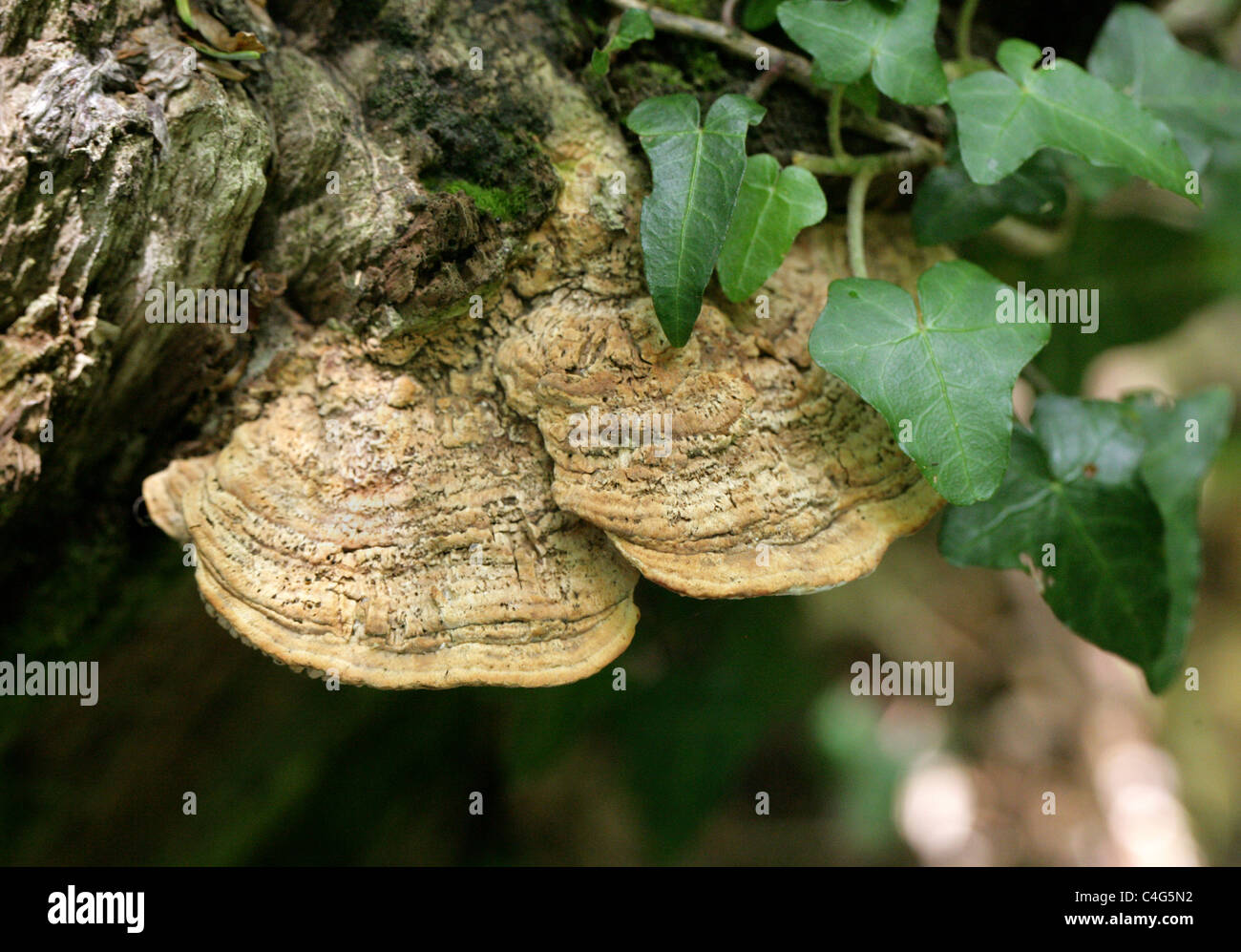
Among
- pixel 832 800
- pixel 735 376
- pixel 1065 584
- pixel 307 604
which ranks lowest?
pixel 832 800

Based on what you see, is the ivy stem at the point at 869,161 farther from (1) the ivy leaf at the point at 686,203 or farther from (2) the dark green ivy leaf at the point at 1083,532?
(2) the dark green ivy leaf at the point at 1083,532

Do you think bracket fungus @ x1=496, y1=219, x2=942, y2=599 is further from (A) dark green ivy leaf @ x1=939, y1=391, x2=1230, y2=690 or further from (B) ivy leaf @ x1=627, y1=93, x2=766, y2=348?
(A) dark green ivy leaf @ x1=939, y1=391, x2=1230, y2=690

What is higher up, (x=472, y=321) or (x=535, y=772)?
(x=472, y=321)

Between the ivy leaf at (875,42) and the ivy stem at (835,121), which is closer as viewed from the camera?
the ivy leaf at (875,42)

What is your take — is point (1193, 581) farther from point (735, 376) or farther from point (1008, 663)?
point (1008, 663)

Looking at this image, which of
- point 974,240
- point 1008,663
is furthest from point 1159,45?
point 1008,663

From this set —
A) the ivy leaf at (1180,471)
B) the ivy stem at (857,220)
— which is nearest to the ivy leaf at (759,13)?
the ivy stem at (857,220)
